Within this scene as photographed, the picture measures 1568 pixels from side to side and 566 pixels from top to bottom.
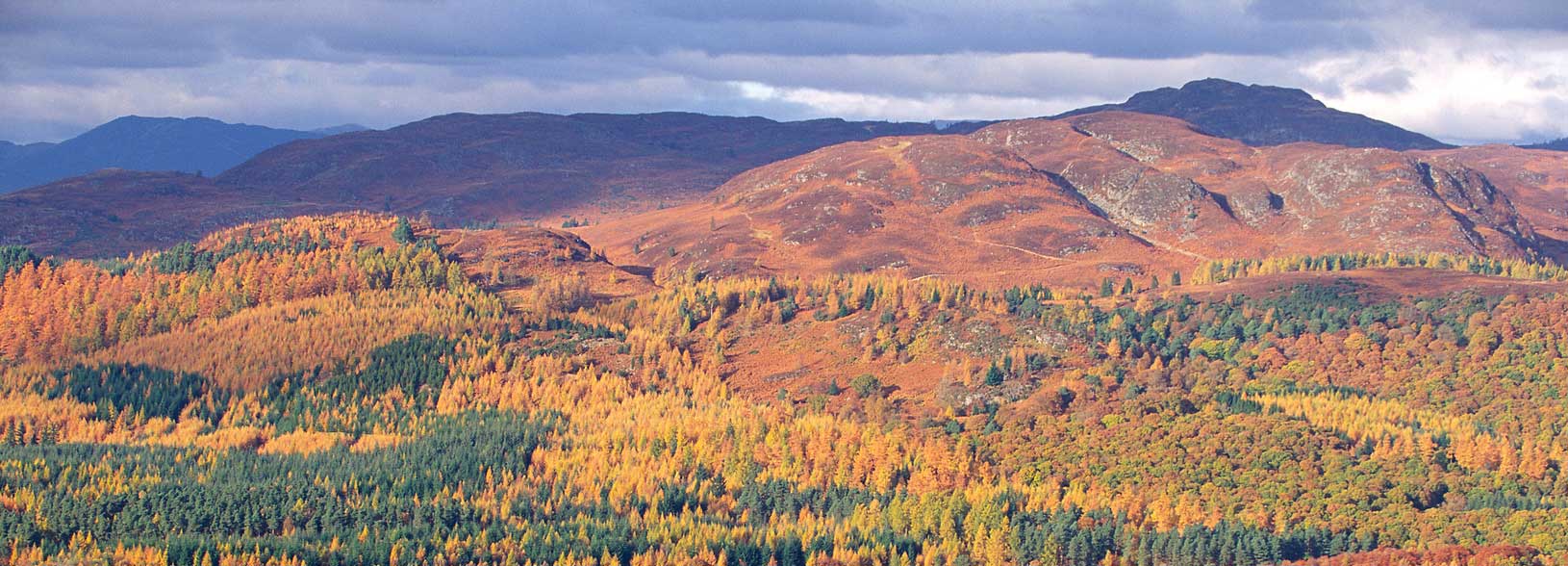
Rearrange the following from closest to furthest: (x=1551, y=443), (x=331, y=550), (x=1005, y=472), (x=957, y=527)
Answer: (x=331, y=550)
(x=957, y=527)
(x=1005, y=472)
(x=1551, y=443)

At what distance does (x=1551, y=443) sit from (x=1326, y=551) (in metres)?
54.3

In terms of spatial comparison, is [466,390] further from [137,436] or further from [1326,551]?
[1326,551]

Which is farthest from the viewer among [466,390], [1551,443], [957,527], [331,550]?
[466,390]

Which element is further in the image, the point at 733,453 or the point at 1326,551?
the point at 733,453

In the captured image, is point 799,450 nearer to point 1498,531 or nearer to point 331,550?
point 331,550

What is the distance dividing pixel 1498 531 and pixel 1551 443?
4331 centimetres

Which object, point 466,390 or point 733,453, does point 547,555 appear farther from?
Result: point 466,390

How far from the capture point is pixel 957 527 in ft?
484

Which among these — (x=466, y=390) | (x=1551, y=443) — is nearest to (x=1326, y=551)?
(x=1551, y=443)

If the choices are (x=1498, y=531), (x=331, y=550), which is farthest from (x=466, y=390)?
(x=1498, y=531)

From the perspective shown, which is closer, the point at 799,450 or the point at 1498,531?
the point at 1498,531

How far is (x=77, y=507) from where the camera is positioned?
14112 cm

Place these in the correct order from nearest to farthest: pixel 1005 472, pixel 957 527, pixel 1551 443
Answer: pixel 957 527
pixel 1005 472
pixel 1551 443

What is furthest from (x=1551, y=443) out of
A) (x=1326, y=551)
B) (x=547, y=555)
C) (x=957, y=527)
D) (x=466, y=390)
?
(x=466, y=390)
